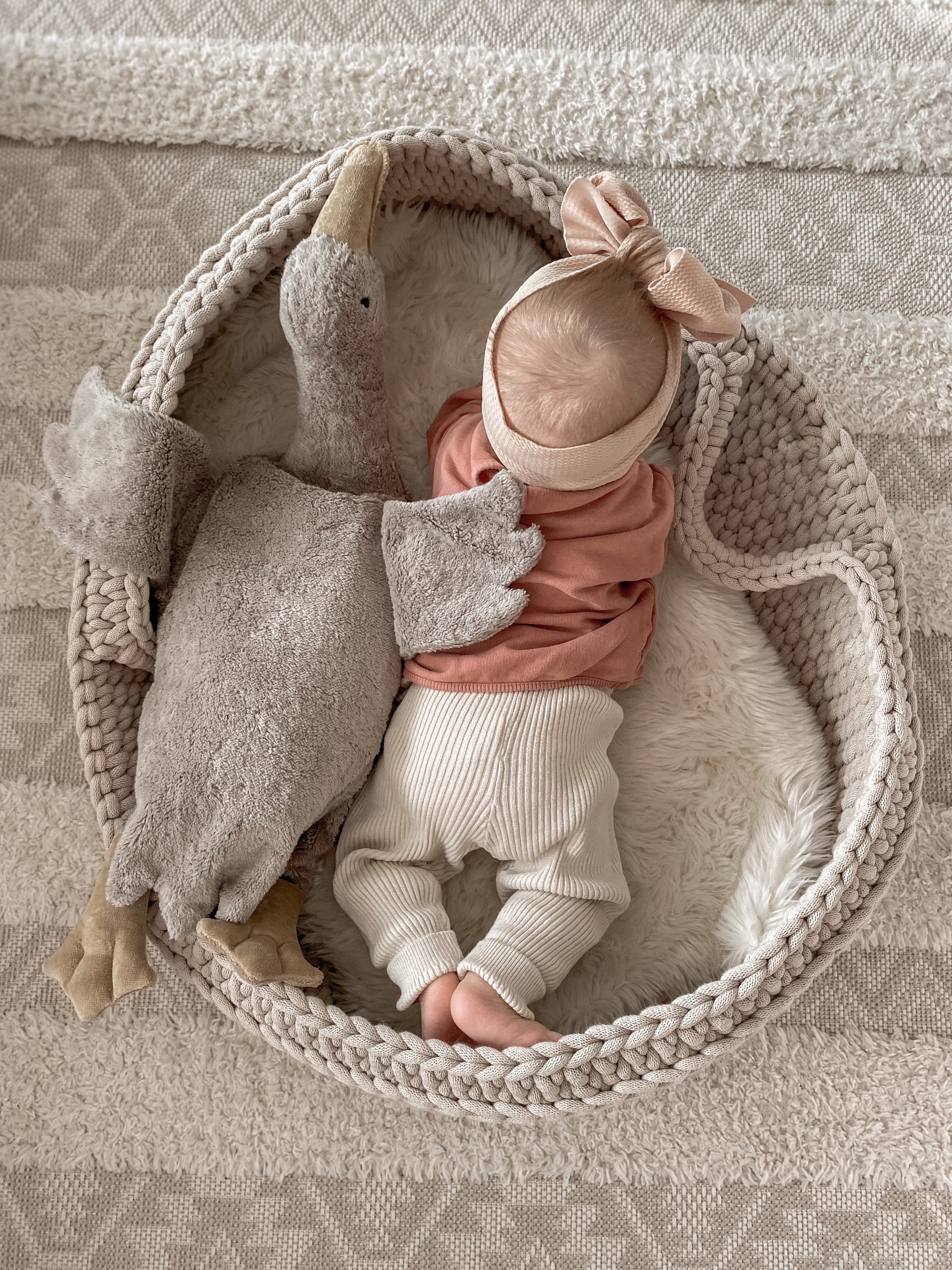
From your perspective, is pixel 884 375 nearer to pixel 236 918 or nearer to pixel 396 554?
pixel 396 554

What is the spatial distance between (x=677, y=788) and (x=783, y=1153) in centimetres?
39

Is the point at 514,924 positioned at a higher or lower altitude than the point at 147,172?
lower

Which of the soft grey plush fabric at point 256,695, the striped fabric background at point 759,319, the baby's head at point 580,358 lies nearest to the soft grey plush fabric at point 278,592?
the soft grey plush fabric at point 256,695

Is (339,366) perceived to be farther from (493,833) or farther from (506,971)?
(506,971)

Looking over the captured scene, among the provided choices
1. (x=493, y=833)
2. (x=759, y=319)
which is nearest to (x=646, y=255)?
(x=759, y=319)

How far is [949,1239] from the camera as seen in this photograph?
3.59ft

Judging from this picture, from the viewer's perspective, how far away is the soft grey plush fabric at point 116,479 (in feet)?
3.13

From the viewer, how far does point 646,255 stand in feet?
2.77

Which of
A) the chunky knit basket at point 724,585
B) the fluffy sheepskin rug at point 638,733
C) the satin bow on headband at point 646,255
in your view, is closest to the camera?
the satin bow on headband at point 646,255

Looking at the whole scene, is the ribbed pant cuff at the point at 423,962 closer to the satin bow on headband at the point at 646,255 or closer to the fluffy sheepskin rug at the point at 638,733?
the fluffy sheepskin rug at the point at 638,733

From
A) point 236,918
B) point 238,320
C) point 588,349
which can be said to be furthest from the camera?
point 238,320

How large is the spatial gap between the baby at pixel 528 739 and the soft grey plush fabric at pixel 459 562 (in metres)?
0.02

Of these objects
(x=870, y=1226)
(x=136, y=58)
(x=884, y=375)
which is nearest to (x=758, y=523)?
(x=884, y=375)

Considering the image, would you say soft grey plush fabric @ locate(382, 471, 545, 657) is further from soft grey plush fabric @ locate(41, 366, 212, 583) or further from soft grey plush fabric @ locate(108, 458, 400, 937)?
soft grey plush fabric @ locate(41, 366, 212, 583)
